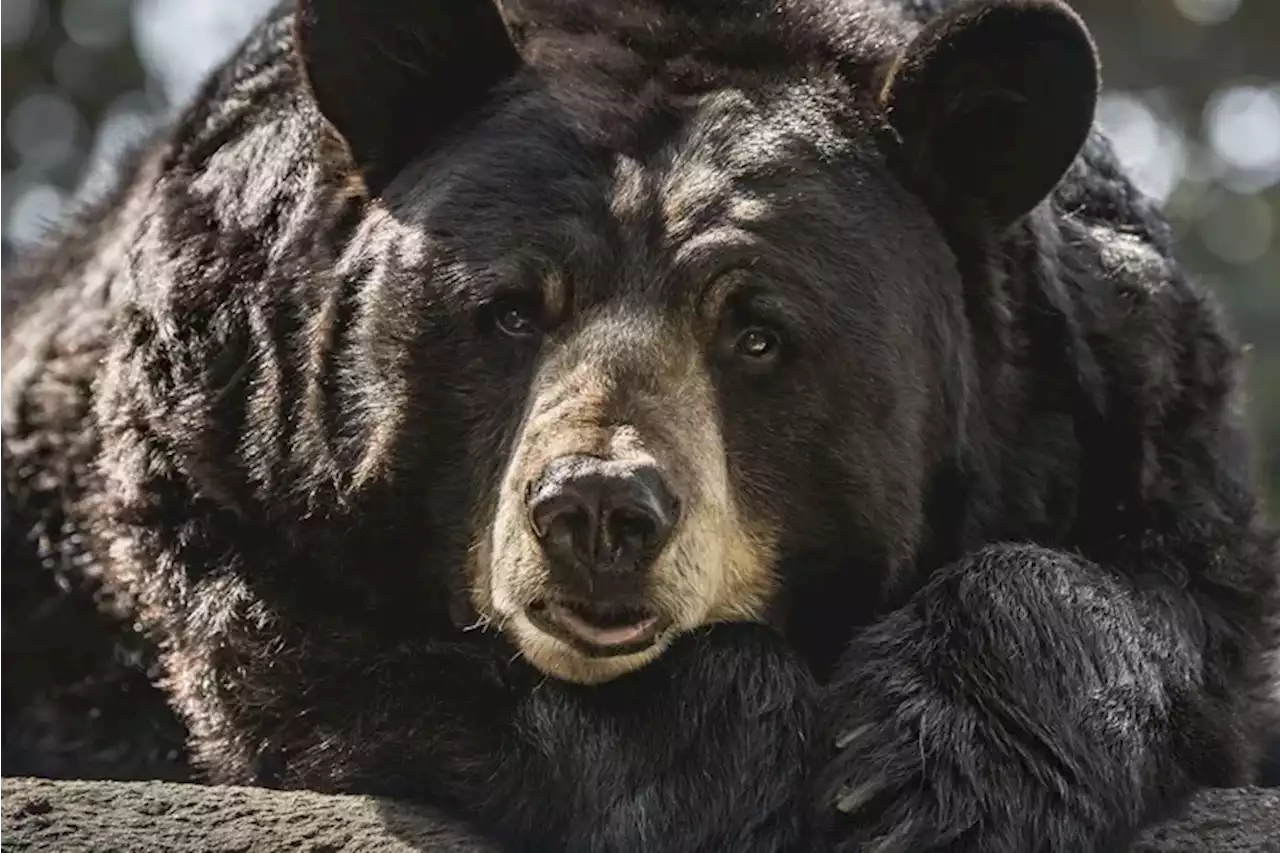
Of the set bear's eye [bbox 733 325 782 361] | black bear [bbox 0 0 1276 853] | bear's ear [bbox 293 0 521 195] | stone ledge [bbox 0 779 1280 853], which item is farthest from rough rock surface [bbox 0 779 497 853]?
bear's ear [bbox 293 0 521 195]

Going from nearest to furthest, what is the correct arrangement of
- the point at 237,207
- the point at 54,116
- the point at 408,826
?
1. the point at 408,826
2. the point at 237,207
3. the point at 54,116

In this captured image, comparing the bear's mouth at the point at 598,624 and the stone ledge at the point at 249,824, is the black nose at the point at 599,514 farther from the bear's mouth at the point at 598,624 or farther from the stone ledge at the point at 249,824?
the stone ledge at the point at 249,824

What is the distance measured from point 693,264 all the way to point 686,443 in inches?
15.8

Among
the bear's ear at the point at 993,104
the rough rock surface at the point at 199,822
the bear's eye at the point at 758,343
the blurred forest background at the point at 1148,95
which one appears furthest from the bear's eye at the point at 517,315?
the blurred forest background at the point at 1148,95

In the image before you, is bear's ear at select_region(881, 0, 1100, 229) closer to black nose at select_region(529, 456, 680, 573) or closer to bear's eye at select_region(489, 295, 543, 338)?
bear's eye at select_region(489, 295, 543, 338)

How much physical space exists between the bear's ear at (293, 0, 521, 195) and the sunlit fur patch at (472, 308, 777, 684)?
2.43 feet

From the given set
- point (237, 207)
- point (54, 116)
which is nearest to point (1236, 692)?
point (237, 207)

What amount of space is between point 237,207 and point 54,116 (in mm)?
12161

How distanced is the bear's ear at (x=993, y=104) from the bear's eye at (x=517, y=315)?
88 centimetres

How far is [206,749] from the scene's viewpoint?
4.90 metres

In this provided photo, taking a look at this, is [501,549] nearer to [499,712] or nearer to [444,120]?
[499,712]

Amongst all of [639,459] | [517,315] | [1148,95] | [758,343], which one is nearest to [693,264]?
[758,343]

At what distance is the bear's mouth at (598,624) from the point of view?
4.04 metres

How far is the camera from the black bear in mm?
4105
